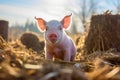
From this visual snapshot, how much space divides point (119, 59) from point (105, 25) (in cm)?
707

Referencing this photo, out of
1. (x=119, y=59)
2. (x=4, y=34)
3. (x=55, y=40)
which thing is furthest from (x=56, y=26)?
(x=4, y=34)

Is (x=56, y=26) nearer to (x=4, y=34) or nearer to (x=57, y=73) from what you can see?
(x=57, y=73)

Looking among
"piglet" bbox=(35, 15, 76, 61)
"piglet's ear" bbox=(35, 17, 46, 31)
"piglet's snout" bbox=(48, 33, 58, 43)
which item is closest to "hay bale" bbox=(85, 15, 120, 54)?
"piglet" bbox=(35, 15, 76, 61)

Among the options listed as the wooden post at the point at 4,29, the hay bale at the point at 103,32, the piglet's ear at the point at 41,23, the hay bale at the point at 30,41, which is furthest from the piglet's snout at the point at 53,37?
the hay bale at the point at 30,41

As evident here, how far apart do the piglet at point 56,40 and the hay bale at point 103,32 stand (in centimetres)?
508

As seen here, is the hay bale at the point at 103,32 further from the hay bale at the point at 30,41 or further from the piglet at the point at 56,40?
the hay bale at the point at 30,41

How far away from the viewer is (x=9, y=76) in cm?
219

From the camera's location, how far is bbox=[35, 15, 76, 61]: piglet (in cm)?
756

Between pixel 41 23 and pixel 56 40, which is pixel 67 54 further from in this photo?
pixel 41 23

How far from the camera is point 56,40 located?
7621 mm

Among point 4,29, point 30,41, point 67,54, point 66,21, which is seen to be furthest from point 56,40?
point 30,41

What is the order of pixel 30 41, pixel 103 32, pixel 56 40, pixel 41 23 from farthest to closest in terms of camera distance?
pixel 30 41 < pixel 103 32 < pixel 41 23 < pixel 56 40

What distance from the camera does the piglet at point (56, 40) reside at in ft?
24.8

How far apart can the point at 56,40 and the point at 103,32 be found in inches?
235
